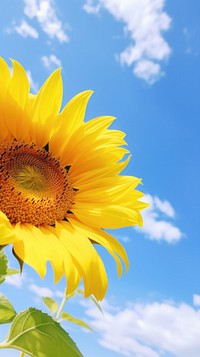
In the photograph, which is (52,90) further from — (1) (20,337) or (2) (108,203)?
(1) (20,337)

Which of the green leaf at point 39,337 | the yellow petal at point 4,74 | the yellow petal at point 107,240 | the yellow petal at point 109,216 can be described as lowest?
the green leaf at point 39,337

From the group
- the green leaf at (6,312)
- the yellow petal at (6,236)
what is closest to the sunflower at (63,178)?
the yellow petal at (6,236)

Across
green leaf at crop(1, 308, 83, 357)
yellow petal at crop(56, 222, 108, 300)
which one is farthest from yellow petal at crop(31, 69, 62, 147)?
green leaf at crop(1, 308, 83, 357)

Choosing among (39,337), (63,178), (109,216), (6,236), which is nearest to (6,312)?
(39,337)

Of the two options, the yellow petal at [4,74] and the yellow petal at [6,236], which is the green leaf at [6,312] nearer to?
the yellow petal at [6,236]

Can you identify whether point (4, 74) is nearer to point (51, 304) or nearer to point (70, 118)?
point (70, 118)

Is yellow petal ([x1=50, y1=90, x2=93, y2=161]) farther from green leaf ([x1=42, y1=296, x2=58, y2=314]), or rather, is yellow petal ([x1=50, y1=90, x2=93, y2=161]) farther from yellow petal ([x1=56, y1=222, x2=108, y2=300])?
green leaf ([x1=42, y1=296, x2=58, y2=314])

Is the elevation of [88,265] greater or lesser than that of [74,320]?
lesser
